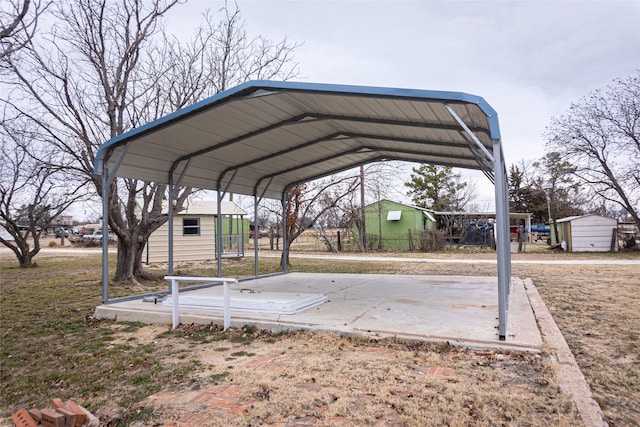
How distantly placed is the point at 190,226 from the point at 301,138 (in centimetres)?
1238

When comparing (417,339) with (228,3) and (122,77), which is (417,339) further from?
(228,3)

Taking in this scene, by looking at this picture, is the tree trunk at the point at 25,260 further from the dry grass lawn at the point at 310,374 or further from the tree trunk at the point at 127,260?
the dry grass lawn at the point at 310,374

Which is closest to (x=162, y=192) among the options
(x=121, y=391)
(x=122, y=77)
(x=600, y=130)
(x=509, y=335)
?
(x=122, y=77)

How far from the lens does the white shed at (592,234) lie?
18750 millimetres

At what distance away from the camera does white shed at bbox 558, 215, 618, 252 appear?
18.8m

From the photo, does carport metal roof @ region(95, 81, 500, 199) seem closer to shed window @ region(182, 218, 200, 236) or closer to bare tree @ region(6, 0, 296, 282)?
bare tree @ region(6, 0, 296, 282)

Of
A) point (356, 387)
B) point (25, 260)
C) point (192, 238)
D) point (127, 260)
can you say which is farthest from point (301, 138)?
point (25, 260)

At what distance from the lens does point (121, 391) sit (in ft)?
11.2

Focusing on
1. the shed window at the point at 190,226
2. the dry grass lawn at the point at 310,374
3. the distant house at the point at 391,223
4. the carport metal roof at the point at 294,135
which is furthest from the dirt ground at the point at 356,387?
the distant house at the point at 391,223

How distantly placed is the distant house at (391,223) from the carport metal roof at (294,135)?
1440cm

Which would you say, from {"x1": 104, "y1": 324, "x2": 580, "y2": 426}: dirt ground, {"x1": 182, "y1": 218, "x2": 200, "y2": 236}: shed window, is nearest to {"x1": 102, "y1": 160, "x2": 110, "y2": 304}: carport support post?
{"x1": 104, "y1": 324, "x2": 580, "y2": 426}: dirt ground

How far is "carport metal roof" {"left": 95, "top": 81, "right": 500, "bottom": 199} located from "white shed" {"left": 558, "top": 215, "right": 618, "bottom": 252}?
13297 millimetres

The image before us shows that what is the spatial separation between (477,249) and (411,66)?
1383 cm

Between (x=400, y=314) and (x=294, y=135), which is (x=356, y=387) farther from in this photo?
(x=294, y=135)
